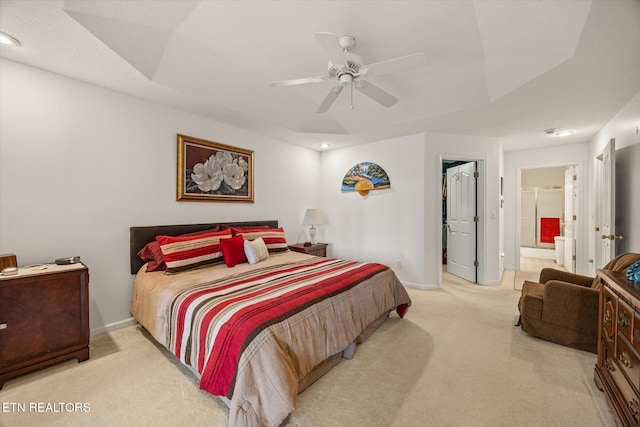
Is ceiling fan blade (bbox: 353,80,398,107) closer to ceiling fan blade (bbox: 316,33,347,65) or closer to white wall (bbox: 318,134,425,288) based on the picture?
ceiling fan blade (bbox: 316,33,347,65)

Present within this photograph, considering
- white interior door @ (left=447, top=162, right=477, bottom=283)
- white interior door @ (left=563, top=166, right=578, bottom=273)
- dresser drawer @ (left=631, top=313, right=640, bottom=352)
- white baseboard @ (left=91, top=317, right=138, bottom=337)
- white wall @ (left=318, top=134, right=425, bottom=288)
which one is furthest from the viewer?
white interior door @ (left=563, top=166, right=578, bottom=273)

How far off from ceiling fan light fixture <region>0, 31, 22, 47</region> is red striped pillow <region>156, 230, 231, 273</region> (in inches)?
71.0

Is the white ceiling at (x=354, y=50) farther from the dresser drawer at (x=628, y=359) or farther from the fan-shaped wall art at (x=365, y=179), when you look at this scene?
the dresser drawer at (x=628, y=359)

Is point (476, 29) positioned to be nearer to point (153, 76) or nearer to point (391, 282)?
point (391, 282)

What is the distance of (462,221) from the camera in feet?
15.2

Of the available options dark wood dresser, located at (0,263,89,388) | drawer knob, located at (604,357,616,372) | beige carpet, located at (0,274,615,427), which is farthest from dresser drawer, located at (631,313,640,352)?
dark wood dresser, located at (0,263,89,388)

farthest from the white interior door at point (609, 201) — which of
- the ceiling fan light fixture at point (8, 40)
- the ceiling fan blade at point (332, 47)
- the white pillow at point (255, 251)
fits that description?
the ceiling fan light fixture at point (8, 40)

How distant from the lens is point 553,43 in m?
1.97

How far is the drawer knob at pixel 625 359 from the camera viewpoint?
1.38 meters

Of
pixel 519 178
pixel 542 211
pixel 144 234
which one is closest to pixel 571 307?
pixel 519 178

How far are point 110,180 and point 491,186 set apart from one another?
5264mm

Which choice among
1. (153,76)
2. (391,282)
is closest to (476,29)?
(391,282)

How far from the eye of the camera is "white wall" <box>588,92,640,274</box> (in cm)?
262

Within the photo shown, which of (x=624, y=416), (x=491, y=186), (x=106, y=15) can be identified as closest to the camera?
(x=624, y=416)
